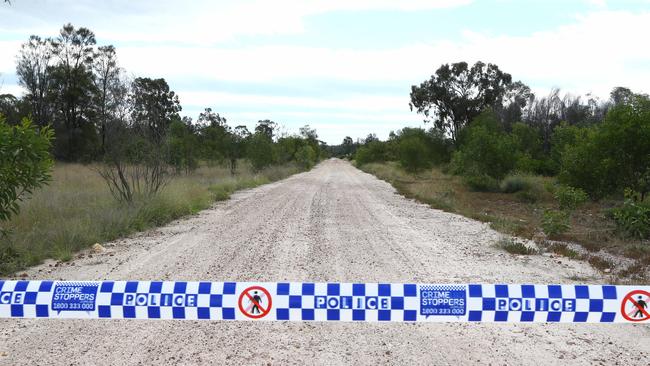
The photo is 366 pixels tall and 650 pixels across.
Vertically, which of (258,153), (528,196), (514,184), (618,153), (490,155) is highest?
(258,153)

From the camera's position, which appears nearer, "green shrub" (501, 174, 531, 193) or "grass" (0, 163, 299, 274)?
"grass" (0, 163, 299, 274)

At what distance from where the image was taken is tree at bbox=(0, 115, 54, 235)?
23.2ft

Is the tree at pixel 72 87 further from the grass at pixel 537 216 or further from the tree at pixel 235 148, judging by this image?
the grass at pixel 537 216

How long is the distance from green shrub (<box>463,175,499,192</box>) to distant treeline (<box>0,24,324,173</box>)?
16347 millimetres

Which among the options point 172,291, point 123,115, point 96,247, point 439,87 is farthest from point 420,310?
point 439,87

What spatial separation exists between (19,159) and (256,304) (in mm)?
5357

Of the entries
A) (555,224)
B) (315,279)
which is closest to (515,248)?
(555,224)

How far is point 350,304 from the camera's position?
384 cm

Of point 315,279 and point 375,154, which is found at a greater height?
point 375,154

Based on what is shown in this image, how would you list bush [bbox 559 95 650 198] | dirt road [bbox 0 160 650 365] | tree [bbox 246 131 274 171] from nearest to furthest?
1. dirt road [bbox 0 160 650 365]
2. bush [bbox 559 95 650 198]
3. tree [bbox 246 131 274 171]

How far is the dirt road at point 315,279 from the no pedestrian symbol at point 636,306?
68cm

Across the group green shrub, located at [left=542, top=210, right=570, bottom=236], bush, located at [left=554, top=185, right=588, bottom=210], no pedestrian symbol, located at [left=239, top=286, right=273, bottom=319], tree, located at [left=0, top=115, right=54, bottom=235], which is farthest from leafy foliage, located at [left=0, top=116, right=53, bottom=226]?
bush, located at [left=554, top=185, right=588, bottom=210]

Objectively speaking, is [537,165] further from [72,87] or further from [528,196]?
[72,87]

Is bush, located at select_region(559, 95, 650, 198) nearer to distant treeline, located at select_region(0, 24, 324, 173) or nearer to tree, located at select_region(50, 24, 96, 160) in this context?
distant treeline, located at select_region(0, 24, 324, 173)
